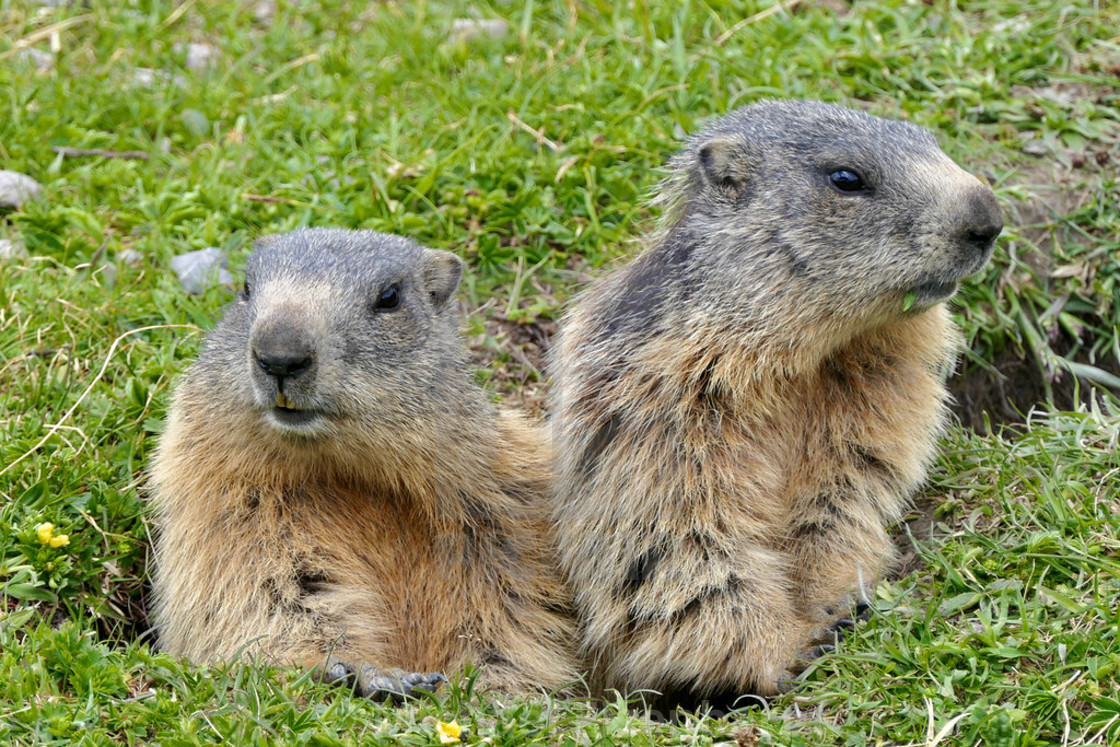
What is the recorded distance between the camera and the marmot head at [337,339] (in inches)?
194

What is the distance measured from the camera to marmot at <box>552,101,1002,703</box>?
5062mm

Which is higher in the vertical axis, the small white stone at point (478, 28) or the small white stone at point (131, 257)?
the small white stone at point (478, 28)

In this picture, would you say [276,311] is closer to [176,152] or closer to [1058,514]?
[1058,514]

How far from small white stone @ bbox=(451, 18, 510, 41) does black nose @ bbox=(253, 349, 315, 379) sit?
4441mm

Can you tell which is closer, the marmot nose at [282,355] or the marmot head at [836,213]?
the marmot nose at [282,355]

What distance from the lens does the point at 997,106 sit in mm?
7676

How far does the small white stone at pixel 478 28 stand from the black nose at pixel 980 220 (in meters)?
4.65

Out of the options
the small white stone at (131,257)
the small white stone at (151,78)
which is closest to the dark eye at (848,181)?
the small white stone at (131,257)

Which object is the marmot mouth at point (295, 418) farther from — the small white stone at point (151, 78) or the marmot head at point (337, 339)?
the small white stone at point (151, 78)

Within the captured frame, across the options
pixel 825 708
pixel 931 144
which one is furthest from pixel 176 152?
pixel 825 708

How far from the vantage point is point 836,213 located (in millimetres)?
5105

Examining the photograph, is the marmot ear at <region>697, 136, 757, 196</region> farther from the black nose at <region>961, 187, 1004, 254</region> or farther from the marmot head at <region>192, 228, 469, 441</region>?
the marmot head at <region>192, 228, 469, 441</region>

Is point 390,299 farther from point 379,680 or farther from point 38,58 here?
point 38,58

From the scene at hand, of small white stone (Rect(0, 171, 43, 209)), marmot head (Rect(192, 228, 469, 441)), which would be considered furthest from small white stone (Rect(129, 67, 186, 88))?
marmot head (Rect(192, 228, 469, 441))
